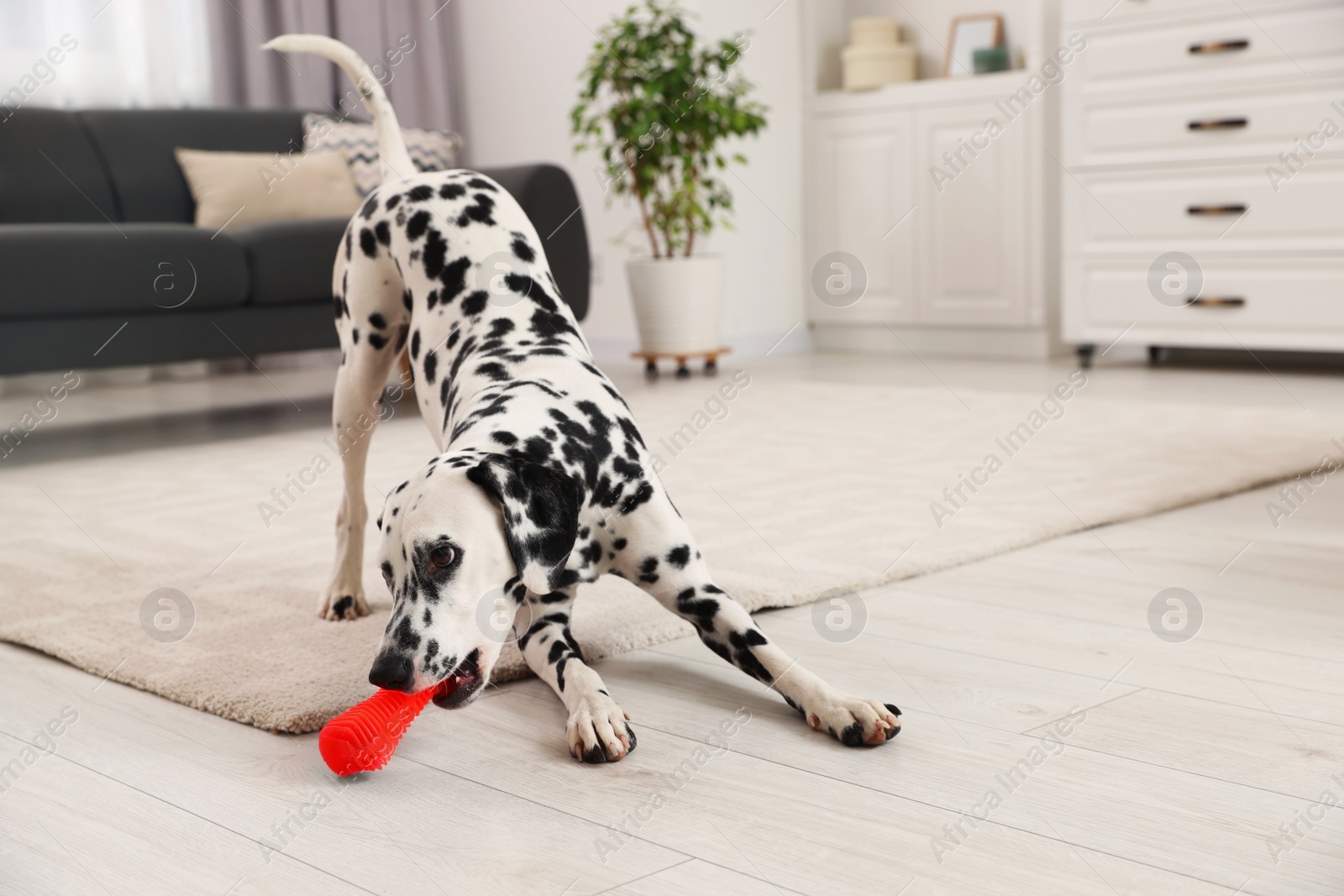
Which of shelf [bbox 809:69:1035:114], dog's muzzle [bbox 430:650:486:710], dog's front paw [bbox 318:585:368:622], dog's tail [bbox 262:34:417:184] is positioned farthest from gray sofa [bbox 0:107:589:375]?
dog's muzzle [bbox 430:650:486:710]

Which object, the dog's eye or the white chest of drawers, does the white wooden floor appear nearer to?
the dog's eye

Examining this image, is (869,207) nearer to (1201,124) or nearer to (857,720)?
(1201,124)

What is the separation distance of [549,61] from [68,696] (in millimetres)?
4654

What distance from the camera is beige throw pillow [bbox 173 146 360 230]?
453cm

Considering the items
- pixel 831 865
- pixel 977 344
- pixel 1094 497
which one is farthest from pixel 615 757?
pixel 977 344

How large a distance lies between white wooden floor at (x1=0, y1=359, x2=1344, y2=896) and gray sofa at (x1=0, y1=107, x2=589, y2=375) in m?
1.92

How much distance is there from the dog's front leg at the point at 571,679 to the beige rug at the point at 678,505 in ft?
0.29

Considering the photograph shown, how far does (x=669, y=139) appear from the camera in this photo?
4828mm

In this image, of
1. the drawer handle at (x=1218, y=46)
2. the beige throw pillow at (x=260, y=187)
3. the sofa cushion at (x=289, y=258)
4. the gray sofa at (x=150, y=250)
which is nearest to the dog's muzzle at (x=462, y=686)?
the gray sofa at (x=150, y=250)

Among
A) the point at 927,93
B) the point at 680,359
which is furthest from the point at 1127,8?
the point at 680,359

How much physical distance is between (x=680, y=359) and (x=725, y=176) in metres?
0.98

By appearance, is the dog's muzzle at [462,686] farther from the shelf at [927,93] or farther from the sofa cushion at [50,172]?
the shelf at [927,93]

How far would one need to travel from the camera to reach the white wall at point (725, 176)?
18.3 ft

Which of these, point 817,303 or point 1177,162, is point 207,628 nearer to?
point 1177,162
